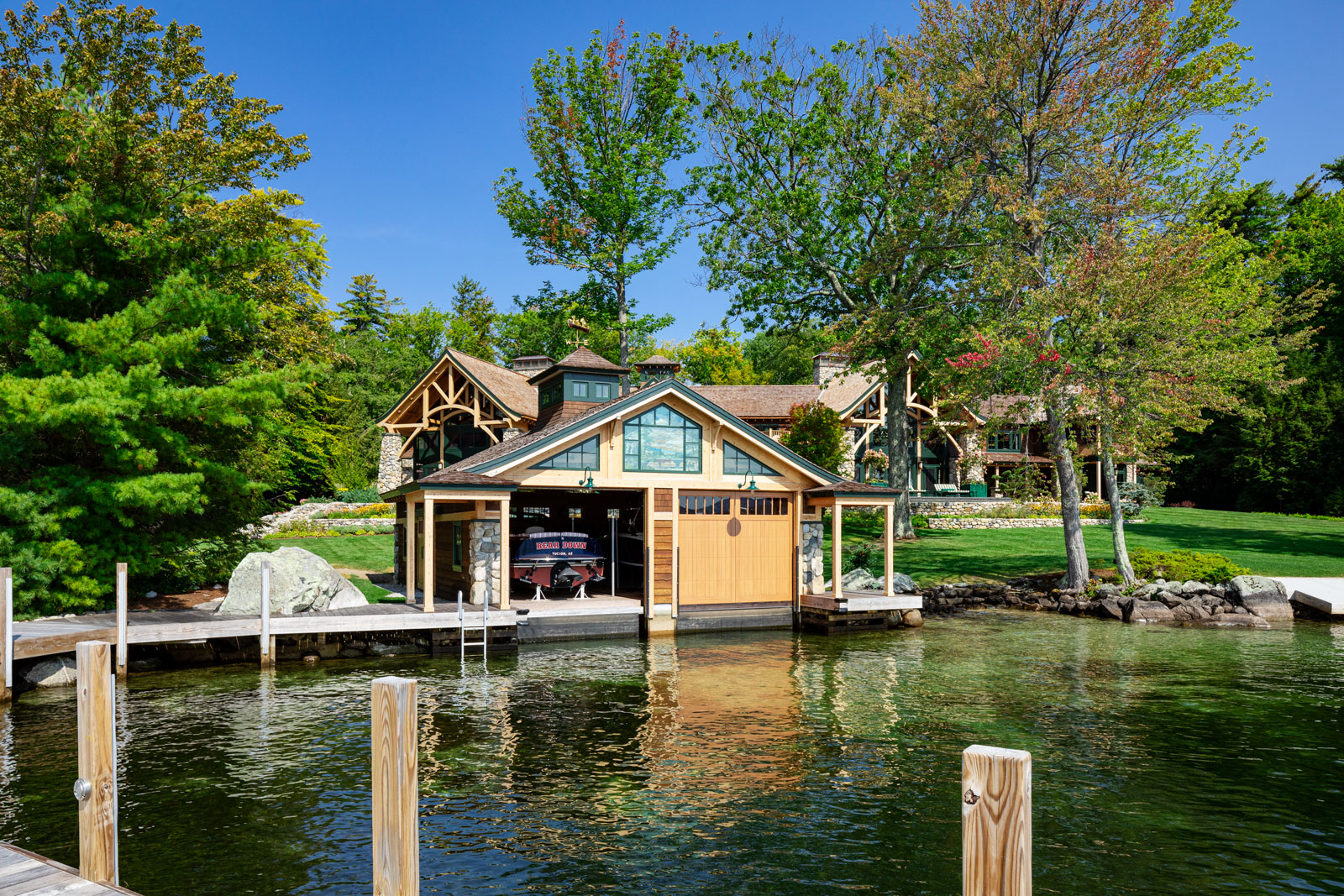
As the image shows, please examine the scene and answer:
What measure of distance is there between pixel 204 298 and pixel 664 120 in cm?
2672

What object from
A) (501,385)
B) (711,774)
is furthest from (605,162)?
(711,774)

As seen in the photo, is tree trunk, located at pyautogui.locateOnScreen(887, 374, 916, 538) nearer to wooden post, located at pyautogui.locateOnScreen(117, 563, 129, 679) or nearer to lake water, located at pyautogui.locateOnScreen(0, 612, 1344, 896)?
lake water, located at pyautogui.locateOnScreen(0, 612, 1344, 896)

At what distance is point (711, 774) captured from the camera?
10.2 metres

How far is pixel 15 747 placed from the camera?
11.1 meters

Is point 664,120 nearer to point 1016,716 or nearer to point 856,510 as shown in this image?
point 856,510

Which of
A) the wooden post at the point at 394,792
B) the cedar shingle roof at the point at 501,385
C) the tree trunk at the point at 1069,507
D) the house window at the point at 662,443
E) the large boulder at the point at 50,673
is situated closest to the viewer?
the wooden post at the point at 394,792

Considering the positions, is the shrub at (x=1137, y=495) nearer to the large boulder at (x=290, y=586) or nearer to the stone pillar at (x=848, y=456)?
the stone pillar at (x=848, y=456)

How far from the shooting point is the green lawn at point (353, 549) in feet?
95.7

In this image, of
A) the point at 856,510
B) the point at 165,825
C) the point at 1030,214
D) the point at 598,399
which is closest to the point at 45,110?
the point at 598,399

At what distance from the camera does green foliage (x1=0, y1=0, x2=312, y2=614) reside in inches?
701

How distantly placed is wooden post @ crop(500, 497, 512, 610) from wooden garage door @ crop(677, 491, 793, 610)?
4.26 metres

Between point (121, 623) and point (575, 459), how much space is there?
949 centimetres

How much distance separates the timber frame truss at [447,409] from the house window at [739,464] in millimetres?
15011

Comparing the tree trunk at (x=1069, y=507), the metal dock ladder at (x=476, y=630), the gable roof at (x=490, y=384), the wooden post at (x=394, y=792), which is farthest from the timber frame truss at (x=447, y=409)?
the wooden post at (x=394, y=792)
